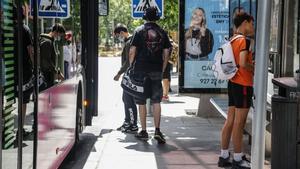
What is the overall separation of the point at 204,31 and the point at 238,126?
164 inches

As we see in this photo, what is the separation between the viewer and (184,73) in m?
11.1

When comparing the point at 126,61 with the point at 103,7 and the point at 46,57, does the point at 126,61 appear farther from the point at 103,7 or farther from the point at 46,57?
the point at 46,57

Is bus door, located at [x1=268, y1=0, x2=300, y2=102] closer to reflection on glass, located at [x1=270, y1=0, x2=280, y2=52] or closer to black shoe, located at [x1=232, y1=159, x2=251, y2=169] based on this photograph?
reflection on glass, located at [x1=270, y1=0, x2=280, y2=52]

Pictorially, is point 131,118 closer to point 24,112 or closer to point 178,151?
point 178,151

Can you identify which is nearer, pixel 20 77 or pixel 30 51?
pixel 20 77

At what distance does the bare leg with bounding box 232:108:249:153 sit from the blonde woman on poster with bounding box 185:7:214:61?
4009 millimetres

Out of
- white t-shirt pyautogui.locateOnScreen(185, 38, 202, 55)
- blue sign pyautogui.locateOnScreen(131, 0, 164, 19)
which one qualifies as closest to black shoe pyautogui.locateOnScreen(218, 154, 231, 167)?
white t-shirt pyautogui.locateOnScreen(185, 38, 202, 55)

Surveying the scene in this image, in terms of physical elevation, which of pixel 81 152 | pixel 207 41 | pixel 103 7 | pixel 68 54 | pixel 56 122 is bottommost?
pixel 81 152

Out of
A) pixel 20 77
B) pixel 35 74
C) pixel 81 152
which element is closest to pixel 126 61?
pixel 81 152

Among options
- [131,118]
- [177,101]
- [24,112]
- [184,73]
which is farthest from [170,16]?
[24,112]

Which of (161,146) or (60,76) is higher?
(60,76)

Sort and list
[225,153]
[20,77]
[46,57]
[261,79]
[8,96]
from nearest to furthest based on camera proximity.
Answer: [8,96]
[261,79]
[20,77]
[46,57]
[225,153]

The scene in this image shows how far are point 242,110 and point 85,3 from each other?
3.07 meters

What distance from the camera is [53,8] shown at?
213 inches
